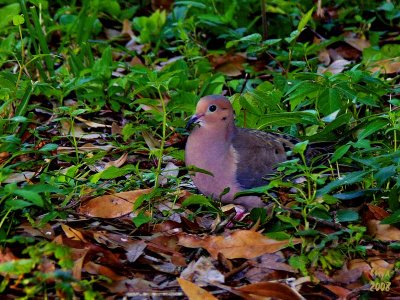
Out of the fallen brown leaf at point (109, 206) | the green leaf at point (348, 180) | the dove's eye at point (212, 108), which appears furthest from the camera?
the dove's eye at point (212, 108)

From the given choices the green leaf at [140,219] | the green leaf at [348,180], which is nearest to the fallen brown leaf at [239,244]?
the green leaf at [140,219]

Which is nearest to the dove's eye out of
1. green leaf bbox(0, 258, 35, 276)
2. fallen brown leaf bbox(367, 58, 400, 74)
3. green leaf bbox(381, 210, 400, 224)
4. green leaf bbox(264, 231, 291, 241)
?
green leaf bbox(264, 231, 291, 241)

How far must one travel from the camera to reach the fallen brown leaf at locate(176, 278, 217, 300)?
11.9ft

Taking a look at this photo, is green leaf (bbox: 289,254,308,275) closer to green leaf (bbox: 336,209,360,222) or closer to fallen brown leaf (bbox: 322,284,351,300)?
fallen brown leaf (bbox: 322,284,351,300)

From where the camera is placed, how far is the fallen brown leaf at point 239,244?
400 centimetres

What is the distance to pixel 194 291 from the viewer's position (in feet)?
12.0

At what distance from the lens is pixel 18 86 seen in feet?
17.7

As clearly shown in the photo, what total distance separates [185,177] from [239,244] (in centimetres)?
116

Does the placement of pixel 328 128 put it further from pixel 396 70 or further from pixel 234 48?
pixel 234 48

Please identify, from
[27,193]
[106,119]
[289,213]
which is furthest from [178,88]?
[27,193]

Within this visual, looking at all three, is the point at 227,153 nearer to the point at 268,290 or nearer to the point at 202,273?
the point at 202,273

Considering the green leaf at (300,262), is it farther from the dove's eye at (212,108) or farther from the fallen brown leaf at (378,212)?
the dove's eye at (212,108)

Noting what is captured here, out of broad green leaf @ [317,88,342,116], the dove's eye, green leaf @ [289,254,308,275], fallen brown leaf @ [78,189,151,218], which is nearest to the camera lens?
green leaf @ [289,254,308,275]

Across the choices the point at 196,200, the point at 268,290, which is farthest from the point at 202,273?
the point at 196,200
